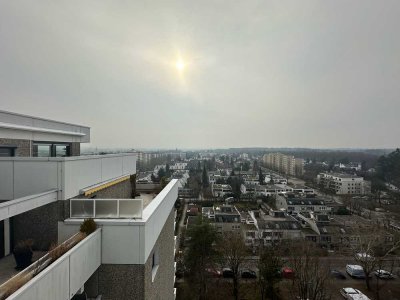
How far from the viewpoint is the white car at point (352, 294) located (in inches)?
764

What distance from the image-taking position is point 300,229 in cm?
3309

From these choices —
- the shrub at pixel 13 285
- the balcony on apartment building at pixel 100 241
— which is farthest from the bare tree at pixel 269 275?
the shrub at pixel 13 285

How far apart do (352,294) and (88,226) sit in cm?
2167

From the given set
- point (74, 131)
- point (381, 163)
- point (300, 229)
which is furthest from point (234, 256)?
point (381, 163)

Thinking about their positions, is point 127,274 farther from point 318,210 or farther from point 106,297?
point 318,210

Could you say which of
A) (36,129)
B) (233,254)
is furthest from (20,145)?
(233,254)

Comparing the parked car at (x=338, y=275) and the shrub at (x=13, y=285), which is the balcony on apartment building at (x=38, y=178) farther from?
the parked car at (x=338, y=275)

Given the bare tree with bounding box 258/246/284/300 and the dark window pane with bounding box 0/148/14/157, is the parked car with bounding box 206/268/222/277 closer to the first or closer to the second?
the bare tree with bounding box 258/246/284/300

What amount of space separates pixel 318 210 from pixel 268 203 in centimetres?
919

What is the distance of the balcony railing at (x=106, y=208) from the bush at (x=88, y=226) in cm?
42

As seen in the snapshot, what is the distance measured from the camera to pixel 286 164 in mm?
108688

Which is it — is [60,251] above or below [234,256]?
above

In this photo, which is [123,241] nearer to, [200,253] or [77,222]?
[77,222]

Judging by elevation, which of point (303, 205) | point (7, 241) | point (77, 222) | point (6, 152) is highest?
point (6, 152)
